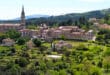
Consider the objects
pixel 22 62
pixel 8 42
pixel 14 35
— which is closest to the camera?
pixel 22 62

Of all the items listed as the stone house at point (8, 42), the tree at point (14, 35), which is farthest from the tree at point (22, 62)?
the tree at point (14, 35)

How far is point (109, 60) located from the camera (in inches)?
1596

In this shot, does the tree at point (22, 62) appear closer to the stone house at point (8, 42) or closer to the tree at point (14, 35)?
the stone house at point (8, 42)

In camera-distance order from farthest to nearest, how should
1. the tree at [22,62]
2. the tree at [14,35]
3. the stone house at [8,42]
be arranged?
the tree at [14,35] < the stone house at [8,42] < the tree at [22,62]

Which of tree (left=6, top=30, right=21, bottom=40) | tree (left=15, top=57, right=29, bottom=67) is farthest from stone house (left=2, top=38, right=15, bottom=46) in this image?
tree (left=15, top=57, right=29, bottom=67)

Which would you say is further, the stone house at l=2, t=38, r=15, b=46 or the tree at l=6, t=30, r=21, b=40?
the tree at l=6, t=30, r=21, b=40

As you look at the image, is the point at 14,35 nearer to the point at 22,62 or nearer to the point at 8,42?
the point at 8,42

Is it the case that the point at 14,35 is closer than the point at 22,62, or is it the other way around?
the point at 22,62

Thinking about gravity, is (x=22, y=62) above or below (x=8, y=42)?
above

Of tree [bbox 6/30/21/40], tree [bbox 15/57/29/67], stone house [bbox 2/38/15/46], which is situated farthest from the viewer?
tree [bbox 6/30/21/40]

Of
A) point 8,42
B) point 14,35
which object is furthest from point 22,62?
point 14,35

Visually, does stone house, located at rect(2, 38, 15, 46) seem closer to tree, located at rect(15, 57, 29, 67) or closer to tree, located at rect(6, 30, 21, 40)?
tree, located at rect(6, 30, 21, 40)

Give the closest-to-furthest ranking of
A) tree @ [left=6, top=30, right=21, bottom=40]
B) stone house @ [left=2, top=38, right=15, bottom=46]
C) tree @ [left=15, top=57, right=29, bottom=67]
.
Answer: tree @ [left=15, top=57, right=29, bottom=67], stone house @ [left=2, top=38, right=15, bottom=46], tree @ [left=6, top=30, right=21, bottom=40]

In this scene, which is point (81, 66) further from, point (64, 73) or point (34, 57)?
point (34, 57)
